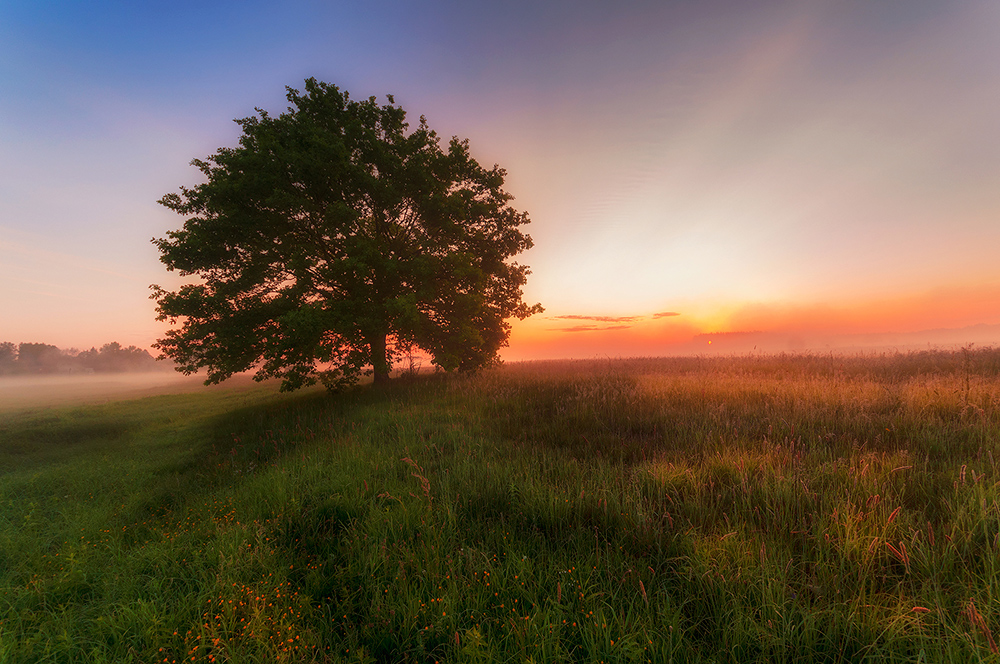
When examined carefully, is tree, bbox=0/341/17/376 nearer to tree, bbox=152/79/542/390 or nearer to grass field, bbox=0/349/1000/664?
tree, bbox=152/79/542/390

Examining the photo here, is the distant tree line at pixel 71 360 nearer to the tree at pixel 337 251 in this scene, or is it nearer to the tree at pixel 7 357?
the tree at pixel 7 357

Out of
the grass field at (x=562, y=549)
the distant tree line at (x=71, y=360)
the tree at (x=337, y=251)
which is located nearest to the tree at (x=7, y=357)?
the distant tree line at (x=71, y=360)

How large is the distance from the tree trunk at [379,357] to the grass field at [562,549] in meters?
6.78

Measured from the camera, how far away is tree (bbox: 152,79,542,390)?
11.6 metres

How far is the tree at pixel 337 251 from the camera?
11578mm

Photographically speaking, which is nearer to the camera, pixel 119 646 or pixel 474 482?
pixel 119 646

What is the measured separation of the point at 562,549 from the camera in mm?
3137

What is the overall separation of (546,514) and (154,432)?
17136 millimetres

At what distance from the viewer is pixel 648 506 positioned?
11.9 feet

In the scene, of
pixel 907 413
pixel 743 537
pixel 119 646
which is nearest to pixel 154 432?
pixel 119 646

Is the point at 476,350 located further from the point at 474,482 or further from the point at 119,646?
the point at 119,646

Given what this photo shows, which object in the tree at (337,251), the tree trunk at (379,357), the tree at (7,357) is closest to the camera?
the tree at (337,251)

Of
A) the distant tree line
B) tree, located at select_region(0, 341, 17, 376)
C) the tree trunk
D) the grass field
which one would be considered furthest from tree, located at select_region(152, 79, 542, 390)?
tree, located at select_region(0, 341, 17, 376)

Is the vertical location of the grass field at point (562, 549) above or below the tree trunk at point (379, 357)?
below
